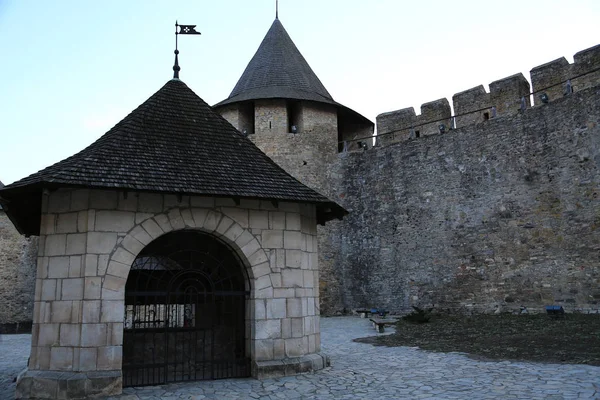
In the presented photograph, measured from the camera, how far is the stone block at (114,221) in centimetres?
648

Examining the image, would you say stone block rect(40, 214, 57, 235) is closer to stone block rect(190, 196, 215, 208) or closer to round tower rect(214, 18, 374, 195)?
stone block rect(190, 196, 215, 208)

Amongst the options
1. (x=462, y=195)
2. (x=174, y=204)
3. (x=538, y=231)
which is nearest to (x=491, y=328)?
(x=538, y=231)

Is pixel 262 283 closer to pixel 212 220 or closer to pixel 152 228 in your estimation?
pixel 212 220

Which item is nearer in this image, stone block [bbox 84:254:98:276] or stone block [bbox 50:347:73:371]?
stone block [bbox 50:347:73:371]

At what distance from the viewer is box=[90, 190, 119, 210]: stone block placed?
6.51 m

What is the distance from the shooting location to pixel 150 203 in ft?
22.2

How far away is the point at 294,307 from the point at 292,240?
0.96 meters

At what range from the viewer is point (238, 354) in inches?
307

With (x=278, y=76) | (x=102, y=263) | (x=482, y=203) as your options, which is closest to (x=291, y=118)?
(x=278, y=76)

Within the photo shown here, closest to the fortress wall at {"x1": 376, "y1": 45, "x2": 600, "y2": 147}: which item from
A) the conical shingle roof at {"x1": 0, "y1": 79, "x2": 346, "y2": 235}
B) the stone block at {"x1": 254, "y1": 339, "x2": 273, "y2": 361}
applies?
the conical shingle roof at {"x1": 0, "y1": 79, "x2": 346, "y2": 235}

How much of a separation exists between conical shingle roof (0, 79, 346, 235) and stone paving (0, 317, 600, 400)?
2.38 meters

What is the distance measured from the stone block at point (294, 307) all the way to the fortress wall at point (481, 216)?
9253 mm

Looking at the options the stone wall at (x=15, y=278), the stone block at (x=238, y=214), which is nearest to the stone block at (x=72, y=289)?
the stone block at (x=238, y=214)

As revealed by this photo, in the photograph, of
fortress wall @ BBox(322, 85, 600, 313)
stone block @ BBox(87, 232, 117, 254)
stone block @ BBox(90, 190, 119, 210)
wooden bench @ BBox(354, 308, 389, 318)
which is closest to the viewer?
stone block @ BBox(87, 232, 117, 254)
